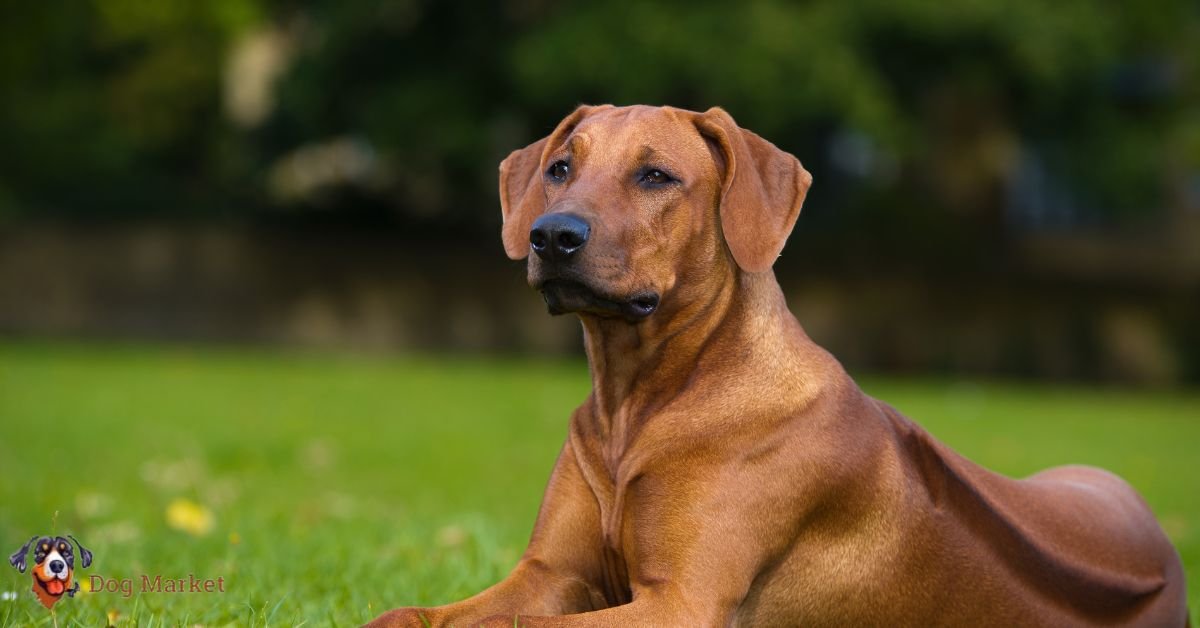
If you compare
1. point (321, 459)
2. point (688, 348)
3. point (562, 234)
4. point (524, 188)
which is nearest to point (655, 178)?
point (562, 234)

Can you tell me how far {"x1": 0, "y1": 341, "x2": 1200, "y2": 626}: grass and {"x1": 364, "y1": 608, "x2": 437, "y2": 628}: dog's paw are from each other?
57 centimetres

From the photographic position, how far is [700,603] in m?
3.86

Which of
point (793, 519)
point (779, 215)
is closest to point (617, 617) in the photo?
point (793, 519)

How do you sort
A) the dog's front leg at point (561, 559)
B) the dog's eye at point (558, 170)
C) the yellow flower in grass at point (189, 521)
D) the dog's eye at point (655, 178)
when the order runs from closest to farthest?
the dog's front leg at point (561, 559), the dog's eye at point (655, 178), the dog's eye at point (558, 170), the yellow flower in grass at point (189, 521)

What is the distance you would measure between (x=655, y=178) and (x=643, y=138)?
0.45 feet

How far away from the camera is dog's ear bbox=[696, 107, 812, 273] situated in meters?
4.23

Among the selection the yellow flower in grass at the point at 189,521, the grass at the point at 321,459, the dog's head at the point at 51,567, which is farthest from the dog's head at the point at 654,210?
the yellow flower in grass at the point at 189,521

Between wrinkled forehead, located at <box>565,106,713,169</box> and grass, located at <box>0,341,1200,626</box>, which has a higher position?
wrinkled forehead, located at <box>565,106,713,169</box>

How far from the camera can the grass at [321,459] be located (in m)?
5.73

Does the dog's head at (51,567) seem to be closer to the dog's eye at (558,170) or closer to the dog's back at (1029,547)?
the dog's eye at (558,170)

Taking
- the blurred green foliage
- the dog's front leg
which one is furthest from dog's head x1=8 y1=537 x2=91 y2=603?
the blurred green foliage

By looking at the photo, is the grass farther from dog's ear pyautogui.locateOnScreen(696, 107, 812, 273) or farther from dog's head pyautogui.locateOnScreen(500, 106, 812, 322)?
dog's ear pyautogui.locateOnScreen(696, 107, 812, 273)

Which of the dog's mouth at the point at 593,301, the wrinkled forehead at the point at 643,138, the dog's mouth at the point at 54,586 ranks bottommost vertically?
the dog's mouth at the point at 54,586

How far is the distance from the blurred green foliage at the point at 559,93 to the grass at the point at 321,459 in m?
3.90
